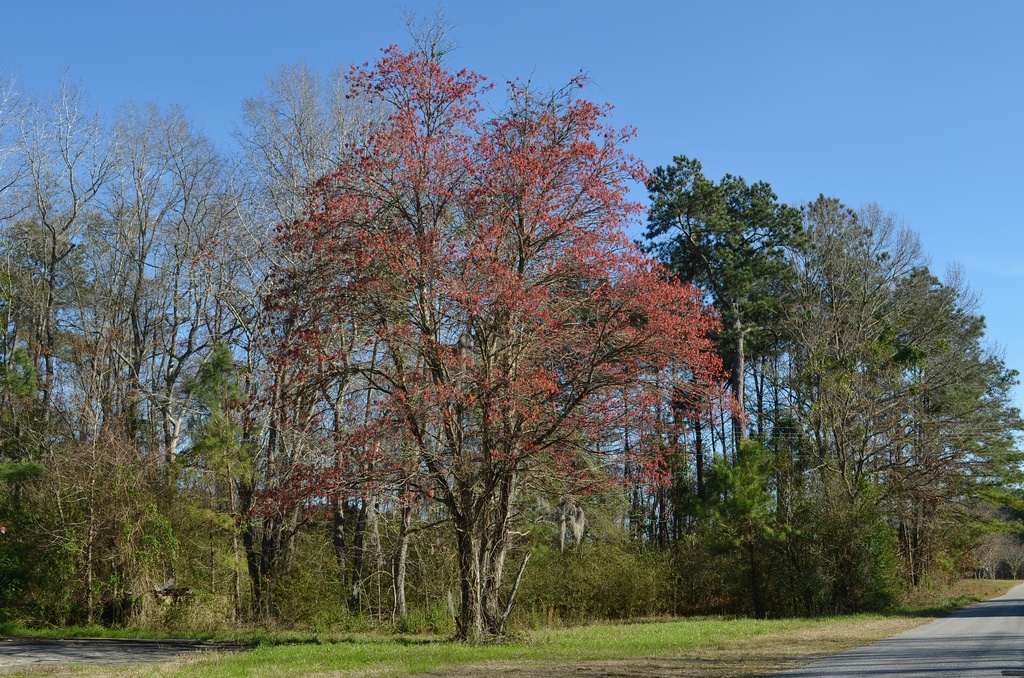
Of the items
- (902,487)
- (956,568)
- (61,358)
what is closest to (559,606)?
(902,487)

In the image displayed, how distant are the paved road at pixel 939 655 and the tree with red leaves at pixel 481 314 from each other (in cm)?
455

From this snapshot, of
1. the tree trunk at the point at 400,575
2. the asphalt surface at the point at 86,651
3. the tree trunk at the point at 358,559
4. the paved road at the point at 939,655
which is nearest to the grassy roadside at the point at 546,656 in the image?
the paved road at the point at 939,655

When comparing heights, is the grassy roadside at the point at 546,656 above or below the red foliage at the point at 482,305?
below

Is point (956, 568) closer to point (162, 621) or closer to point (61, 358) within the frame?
point (162, 621)

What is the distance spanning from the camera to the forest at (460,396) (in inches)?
575

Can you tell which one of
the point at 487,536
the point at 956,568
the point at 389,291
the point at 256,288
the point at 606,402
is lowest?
the point at 956,568

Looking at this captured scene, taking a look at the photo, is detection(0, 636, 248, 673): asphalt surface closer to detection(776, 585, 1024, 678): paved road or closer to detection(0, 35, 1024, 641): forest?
detection(0, 35, 1024, 641): forest

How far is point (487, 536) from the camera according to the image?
15.5 meters

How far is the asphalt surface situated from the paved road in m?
10.7

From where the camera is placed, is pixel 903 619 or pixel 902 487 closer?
pixel 903 619

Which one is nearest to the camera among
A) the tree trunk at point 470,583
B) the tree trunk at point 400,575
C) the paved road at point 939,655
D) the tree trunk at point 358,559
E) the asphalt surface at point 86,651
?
the paved road at point 939,655

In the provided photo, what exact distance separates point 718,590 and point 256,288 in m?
17.9

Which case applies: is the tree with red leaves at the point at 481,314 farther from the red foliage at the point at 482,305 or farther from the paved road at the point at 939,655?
the paved road at the point at 939,655

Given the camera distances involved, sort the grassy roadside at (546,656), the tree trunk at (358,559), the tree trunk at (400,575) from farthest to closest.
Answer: the tree trunk at (358,559), the tree trunk at (400,575), the grassy roadside at (546,656)
